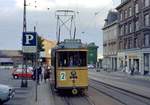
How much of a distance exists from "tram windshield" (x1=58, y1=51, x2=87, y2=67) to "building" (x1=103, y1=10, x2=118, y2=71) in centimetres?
8201

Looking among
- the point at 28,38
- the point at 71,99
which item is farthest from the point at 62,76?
the point at 28,38

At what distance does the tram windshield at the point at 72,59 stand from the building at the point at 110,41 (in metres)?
82.0

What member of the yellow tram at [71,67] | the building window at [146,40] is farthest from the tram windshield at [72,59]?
the building window at [146,40]

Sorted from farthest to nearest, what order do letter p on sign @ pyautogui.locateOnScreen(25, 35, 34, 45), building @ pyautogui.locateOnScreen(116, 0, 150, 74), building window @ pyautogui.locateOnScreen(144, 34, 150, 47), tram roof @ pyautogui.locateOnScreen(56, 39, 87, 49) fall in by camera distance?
building @ pyautogui.locateOnScreen(116, 0, 150, 74), building window @ pyautogui.locateOnScreen(144, 34, 150, 47), tram roof @ pyautogui.locateOnScreen(56, 39, 87, 49), letter p on sign @ pyautogui.locateOnScreen(25, 35, 34, 45)

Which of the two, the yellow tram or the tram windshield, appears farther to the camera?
the tram windshield

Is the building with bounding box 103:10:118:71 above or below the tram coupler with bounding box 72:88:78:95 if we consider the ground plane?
above

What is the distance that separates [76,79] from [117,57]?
8114 centimetres

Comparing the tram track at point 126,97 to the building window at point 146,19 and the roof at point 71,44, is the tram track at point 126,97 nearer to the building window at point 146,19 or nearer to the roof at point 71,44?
the roof at point 71,44

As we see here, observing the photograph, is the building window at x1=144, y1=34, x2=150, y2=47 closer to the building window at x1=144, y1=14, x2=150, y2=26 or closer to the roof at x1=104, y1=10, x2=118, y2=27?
the building window at x1=144, y1=14, x2=150, y2=26

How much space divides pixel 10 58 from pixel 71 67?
14291 centimetres

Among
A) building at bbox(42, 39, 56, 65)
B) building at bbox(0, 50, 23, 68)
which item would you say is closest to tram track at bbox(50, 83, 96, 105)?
building at bbox(42, 39, 56, 65)

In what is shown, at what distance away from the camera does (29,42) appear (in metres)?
25.0

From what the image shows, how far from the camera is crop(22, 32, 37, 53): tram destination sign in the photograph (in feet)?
81.7

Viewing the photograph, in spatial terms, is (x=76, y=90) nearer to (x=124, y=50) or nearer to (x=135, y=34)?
(x=135, y=34)
